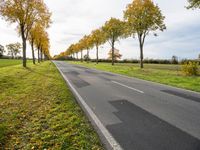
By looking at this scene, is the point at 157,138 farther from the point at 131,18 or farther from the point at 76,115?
the point at 131,18

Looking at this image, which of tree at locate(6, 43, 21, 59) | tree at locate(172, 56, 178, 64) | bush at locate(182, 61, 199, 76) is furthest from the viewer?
tree at locate(6, 43, 21, 59)

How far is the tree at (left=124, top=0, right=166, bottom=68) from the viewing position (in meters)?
29.6

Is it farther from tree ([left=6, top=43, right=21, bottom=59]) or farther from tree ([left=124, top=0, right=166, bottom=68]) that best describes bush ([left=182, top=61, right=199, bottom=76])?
tree ([left=6, top=43, right=21, bottom=59])

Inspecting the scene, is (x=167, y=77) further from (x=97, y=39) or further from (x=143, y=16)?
(x=97, y=39)

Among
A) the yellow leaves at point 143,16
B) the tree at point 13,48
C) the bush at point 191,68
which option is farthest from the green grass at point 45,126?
the tree at point 13,48

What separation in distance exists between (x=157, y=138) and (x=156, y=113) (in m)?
2.05

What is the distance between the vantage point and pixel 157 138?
447 centimetres

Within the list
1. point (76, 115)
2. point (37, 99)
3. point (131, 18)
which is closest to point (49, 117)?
point (76, 115)

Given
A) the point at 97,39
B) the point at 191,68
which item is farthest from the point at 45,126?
the point at 97,39

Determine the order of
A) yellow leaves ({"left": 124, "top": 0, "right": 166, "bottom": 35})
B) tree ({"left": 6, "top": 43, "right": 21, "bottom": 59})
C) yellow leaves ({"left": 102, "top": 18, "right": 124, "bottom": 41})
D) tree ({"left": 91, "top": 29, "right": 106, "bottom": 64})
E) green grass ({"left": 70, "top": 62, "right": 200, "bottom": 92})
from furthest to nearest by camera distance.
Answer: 1. tree ({"left": 6, "top": 43, "right": 21, "bottom": 59})
2. tree ({"left": 91, "top": 29, "right": 106, "bottom": 64})
3. yellow leaves ({"left": 102, "top": 18, "right": 124, "bottom": 41})
4. yellow leaves ({"left": 124, "top": 0, "right": 166, "bottom": 35})
5. green grass ({"left": 70, "top": 62, "right": 200, "bottom": 92})

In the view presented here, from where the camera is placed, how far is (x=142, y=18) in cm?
3030

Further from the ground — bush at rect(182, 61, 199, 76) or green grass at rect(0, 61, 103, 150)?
bush at rect(182, 61, 199, 76)

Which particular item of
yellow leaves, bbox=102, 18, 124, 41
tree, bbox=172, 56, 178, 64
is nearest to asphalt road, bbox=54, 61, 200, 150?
yellow leaves, bbox=102, 18, 124, 41

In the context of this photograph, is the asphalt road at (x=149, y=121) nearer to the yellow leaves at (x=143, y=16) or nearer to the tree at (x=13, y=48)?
the yellow leaves at (x=143, y=16)
